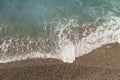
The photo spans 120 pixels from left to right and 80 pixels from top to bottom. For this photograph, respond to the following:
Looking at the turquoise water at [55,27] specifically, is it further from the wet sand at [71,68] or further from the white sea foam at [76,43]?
the wet sand at [71,68]

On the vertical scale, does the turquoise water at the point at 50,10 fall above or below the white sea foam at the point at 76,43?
above

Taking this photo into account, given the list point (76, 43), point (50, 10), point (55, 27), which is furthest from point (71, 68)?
point (50, 10)

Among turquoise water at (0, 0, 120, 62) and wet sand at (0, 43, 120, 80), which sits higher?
turquoise water at (0, 0, 120, 62)

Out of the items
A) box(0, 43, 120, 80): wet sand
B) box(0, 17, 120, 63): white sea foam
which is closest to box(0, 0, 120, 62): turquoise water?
box(0, 17, 120, 63): white sea foam

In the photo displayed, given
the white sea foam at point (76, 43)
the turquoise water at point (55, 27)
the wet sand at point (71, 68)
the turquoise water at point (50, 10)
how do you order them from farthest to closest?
the turquoise water at point (50, 10) < the turquoise water at point (55, 27) < the white sea foam at point (76, 43) < the wet sand at point (71, 68)

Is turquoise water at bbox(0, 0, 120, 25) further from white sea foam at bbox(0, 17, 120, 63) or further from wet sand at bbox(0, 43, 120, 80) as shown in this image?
wet sand at bbox(0, 43, 120, 80)

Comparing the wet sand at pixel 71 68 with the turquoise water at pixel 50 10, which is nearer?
the wet sand at pixel 71 68

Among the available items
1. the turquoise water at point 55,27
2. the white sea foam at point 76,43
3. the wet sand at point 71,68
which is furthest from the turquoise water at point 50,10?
the wet sand at point 71,68

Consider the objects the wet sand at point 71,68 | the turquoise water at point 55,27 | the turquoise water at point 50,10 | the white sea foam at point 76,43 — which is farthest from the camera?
the turquoise water at point 50,10
